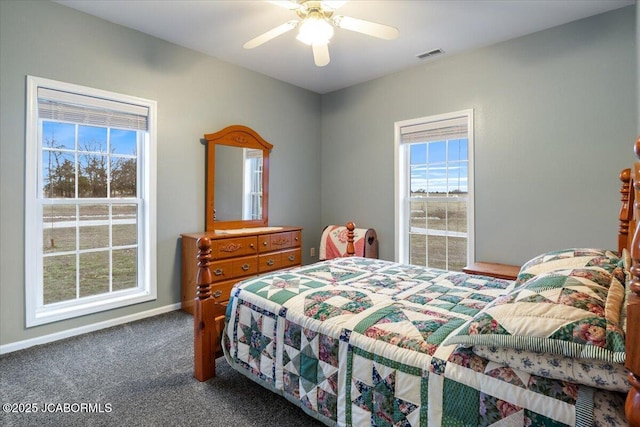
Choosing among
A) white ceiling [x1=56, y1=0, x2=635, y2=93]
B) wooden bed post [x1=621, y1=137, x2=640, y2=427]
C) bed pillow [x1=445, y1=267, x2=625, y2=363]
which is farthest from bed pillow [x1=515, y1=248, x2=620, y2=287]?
white ceiling [x1=56, y1=0, x2=635, y2=93]

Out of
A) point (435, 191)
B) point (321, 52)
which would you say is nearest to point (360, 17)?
point (321, 52)

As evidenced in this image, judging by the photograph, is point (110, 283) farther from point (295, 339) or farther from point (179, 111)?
point (295, 339)

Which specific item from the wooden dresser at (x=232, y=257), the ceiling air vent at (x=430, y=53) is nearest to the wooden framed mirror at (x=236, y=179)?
the wooden dresser at (x=232, y=257)

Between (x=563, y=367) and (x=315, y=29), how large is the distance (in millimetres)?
2323

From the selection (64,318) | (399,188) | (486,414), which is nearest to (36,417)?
(64,318)

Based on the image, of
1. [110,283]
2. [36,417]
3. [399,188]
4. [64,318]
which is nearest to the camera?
[36,417]

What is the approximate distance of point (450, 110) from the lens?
373cm

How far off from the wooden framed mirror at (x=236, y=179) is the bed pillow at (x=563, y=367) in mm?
3245

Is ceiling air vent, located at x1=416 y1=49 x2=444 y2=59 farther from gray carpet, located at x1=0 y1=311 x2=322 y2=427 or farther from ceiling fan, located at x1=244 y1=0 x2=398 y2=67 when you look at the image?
gray carpet, located at x1=0 y1=311 x2=322 y2=427

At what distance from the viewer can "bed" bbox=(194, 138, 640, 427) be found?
95cm

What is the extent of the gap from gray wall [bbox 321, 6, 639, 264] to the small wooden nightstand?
128 mm

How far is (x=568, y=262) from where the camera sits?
1.59 metres

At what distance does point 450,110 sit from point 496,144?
64cm

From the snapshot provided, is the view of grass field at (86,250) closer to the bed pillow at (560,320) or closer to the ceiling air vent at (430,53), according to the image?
the bed pillow at (560,320)
